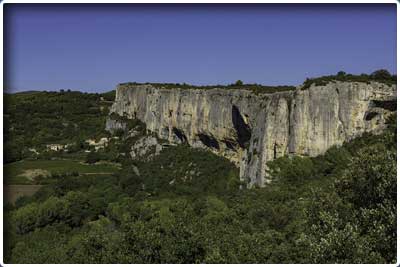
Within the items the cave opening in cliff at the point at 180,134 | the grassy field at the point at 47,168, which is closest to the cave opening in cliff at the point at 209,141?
the cave opening in cliff at the point at 180,134

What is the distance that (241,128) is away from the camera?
156ft

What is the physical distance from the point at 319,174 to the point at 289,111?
7.09m

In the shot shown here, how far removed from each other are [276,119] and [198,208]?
360 inches

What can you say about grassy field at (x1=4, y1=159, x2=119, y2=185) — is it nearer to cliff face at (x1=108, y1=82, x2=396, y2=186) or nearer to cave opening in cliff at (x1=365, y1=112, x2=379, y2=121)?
cliff face at (x1=108, y1=82, x2=396, y2=186)

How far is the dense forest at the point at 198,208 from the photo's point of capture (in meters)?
10.4

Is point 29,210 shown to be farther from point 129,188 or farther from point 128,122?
point 128,122

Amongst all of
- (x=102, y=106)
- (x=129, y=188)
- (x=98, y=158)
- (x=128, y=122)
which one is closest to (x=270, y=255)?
(x=129, y=188)

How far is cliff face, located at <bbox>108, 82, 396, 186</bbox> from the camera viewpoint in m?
32.2

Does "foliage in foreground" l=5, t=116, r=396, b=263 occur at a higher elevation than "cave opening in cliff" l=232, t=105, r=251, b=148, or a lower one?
lower

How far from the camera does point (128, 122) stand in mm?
82000

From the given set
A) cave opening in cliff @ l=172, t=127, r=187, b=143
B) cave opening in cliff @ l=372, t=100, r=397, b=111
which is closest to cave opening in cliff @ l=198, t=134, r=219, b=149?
cave opening in cliff @ l=172, t=127, r=187, b=143

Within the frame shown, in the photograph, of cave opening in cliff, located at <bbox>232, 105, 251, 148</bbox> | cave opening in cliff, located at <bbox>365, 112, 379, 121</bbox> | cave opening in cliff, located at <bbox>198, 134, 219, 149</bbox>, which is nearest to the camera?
cave opening in cliff, located at <bbox>365, 112, 379, 121</bbox>

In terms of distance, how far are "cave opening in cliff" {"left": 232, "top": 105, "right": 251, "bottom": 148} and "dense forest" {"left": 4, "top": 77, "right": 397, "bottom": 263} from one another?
118 inches

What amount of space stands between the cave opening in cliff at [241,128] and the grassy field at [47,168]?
2266 cm
